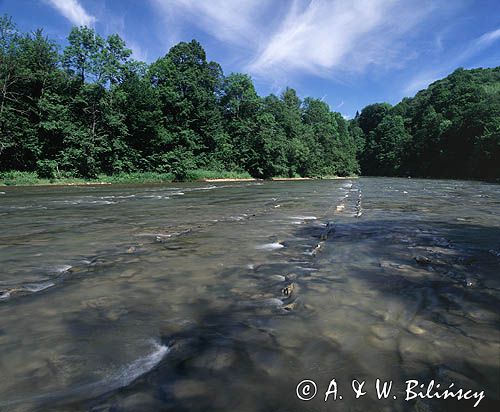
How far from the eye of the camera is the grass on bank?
30.6 m

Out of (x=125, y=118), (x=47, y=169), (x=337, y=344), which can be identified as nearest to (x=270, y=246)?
(x=337, y=344)

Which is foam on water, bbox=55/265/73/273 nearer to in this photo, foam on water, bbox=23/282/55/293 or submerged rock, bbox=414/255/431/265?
foam on water, bbox=23/282/55/293

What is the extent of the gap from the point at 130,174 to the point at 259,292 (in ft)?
133

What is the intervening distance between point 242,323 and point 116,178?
3903 cm

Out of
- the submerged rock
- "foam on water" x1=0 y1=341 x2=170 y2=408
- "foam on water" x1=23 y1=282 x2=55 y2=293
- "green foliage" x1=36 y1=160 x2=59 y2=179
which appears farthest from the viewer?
"green foliage" x1=36 y1=160 x2=59 y2=179

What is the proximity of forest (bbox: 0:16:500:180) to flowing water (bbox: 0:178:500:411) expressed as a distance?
34.8 metres

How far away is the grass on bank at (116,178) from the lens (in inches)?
1204

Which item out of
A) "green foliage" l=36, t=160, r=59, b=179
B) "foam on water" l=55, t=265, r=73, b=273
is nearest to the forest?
"green foliage" l=36, t=160, r=59, b=179

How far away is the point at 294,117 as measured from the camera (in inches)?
3199

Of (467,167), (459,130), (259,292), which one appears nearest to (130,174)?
(259,292)

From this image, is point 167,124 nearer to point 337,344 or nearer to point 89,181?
point 89,181

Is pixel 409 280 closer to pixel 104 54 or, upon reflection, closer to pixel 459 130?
pixel 104 54

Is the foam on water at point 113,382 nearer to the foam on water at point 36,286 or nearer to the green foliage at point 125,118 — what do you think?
the foam on water at point 36,286

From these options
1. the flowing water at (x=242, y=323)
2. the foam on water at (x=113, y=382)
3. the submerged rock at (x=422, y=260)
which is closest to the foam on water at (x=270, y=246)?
the flowing water at (x=242, y=323)
